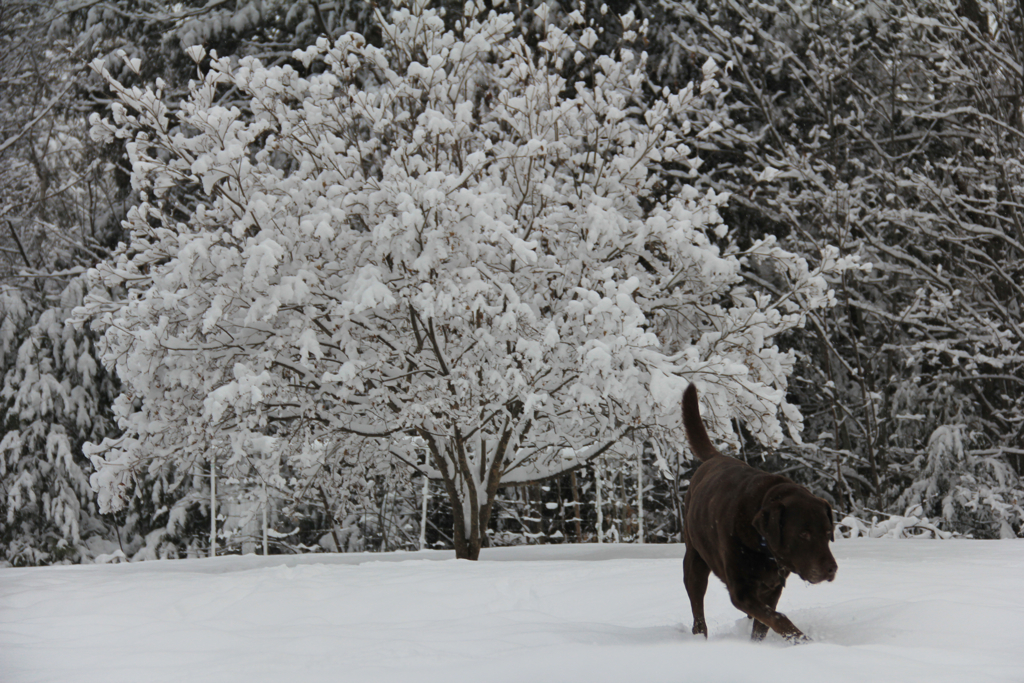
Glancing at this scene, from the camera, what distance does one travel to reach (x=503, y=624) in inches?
139

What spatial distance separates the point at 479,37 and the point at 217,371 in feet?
11.3

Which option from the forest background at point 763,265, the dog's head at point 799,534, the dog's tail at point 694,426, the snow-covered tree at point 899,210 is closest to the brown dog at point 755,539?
the dog's head at point 799,534

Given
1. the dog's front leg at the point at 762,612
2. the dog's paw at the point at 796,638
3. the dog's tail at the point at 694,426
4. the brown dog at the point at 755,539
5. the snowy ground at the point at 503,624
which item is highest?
the dog's tail at the point at 694,426

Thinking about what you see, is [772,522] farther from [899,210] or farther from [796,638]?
[899,210]

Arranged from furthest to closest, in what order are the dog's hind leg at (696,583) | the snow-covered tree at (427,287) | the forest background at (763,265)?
the forest background at (763,265) < the snow-covered tree at (427,287) < the dog's hind leg at (696,583)

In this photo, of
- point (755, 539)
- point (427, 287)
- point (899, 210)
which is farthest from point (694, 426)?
point (899, 210)

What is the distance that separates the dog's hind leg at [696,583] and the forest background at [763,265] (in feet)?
16.3

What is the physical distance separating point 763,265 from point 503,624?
8.85m

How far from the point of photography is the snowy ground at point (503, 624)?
2.43 metres

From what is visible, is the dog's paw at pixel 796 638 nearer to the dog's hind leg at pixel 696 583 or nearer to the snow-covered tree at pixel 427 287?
the dog's hind leg at pixel 696 583

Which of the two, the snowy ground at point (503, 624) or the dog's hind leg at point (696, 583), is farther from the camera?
the dog's hind leg at point (696, 583)

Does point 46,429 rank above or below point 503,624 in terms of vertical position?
above

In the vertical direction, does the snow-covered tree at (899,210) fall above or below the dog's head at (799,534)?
above

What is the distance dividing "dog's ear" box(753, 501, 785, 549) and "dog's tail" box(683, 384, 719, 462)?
1.06m
